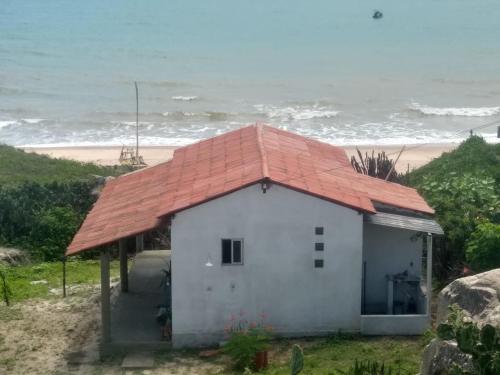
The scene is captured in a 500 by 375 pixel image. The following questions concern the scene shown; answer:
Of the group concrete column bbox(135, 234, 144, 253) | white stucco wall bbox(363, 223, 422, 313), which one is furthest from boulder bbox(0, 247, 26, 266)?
white stucco wall bbox(363, 223, 422, 313)

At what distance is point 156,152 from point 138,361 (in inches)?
1077

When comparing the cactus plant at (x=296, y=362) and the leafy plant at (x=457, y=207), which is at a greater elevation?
the leafy plant at (x=457, y=207)

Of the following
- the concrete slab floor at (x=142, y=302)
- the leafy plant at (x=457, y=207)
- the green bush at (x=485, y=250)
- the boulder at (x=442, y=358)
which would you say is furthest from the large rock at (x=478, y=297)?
the leafy plant at (x=457, y=207)

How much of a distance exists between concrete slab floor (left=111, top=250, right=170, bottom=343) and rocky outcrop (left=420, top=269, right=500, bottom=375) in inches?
275

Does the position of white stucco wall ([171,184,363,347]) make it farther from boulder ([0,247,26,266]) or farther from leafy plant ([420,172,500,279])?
boulder ([0,247,26,266])

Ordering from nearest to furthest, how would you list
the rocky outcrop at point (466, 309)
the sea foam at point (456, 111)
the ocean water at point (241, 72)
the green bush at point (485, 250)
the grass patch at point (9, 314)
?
1. the rocky outcrop at point (466, 309)
2. the green bush at point (485, 250)
3. the grass patch at point (9, 314)
4. the ocean water at point (241, 72)
5. the sea foam at point (456, 111)

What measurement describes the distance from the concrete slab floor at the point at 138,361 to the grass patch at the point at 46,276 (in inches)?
194

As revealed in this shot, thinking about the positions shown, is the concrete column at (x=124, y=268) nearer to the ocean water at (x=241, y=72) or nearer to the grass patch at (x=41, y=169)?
the grass patch at (x=41, y=169)

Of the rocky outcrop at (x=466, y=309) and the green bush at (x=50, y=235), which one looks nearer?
the rocky outcrop at (x=466, y=309)

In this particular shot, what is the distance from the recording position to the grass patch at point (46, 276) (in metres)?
22.5

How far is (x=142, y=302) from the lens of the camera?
2078 cm

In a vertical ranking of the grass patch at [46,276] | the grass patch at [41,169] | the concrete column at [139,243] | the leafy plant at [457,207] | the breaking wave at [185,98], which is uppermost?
the breaking wave at [185,98]

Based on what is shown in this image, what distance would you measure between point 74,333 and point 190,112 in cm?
4025

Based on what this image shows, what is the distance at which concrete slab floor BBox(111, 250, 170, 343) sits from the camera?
740 inches
